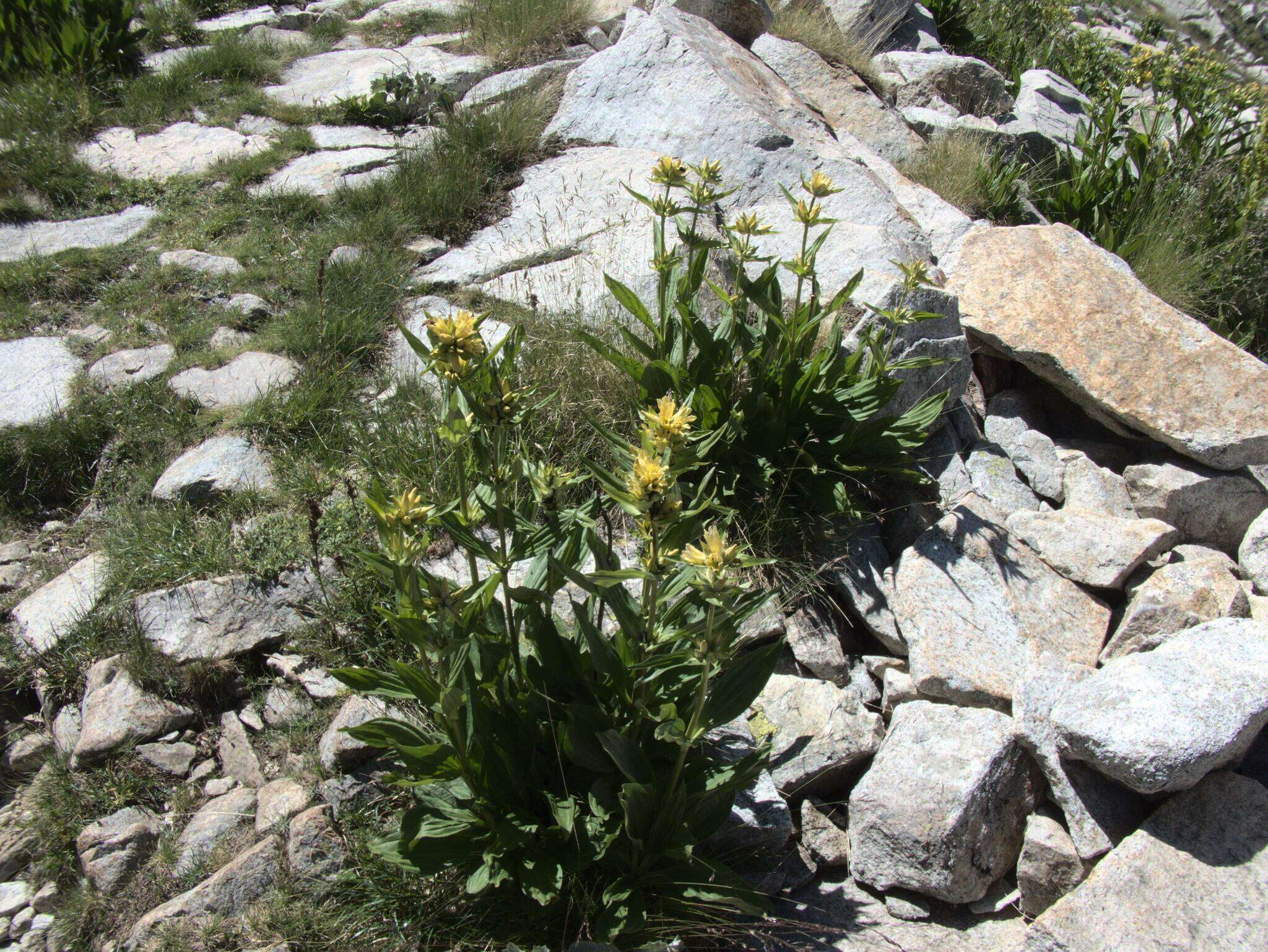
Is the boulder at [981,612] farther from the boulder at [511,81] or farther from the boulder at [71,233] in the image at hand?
the boulder at [71,233]

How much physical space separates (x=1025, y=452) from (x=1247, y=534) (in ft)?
3.76

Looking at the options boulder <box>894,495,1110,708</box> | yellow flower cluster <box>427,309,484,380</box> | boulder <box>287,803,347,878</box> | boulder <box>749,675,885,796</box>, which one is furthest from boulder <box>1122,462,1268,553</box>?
boulder <box>287,803,347,878</box>

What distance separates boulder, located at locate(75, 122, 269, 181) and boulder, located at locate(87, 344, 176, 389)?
2194 millimetres

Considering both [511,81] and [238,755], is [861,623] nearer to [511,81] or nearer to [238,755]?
[238,755]

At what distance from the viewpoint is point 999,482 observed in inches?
189

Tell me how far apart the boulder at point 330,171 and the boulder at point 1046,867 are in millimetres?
5870

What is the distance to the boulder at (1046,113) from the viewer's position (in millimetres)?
7887

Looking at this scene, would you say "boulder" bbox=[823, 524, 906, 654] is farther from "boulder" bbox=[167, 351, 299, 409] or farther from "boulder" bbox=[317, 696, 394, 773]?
"boulder" bbox=[167, 351, 299, 409]

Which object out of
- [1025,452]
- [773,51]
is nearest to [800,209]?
[1025,452]

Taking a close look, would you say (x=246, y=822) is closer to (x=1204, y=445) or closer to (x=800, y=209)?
(x=800, y=209)

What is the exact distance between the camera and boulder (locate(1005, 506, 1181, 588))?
4.13m

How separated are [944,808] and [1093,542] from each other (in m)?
1.80

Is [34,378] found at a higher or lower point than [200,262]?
lower

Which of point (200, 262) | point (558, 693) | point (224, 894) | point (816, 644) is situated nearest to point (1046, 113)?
point (816, 644)
